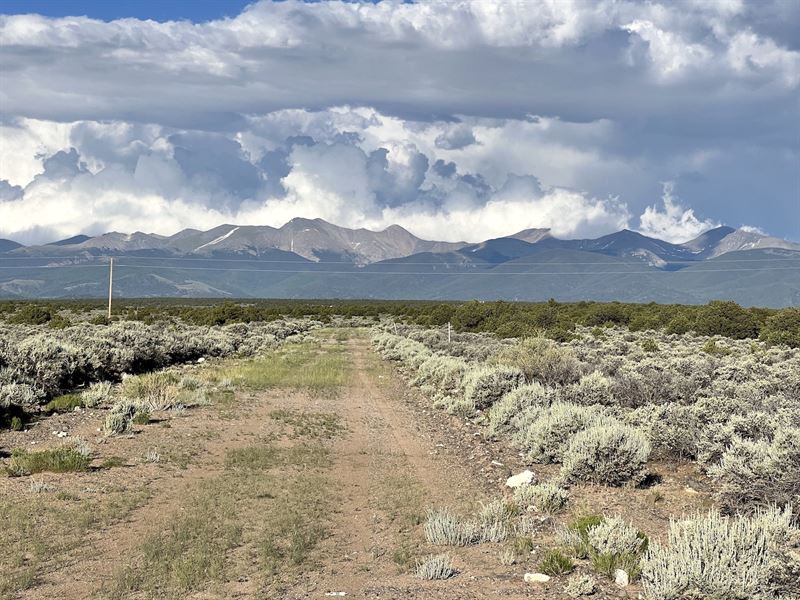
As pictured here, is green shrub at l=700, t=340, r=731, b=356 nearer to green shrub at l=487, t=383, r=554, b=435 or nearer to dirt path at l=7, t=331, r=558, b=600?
dirt path at l=7, t=331, r=558, b=600

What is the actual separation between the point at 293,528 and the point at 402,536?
1.54 m

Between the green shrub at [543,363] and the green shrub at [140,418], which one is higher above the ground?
the green shrub at [543,363]

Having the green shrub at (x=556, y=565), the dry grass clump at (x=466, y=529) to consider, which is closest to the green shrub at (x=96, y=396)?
the dry grass clump at (x=466, y=529)

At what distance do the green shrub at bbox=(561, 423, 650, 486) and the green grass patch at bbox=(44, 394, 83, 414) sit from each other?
13.1 m

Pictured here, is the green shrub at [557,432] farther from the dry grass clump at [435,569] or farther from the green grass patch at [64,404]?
the green grass patch at [64,404]

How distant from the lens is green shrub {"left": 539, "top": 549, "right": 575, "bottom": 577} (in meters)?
7.52

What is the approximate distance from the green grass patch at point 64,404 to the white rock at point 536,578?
1423cm

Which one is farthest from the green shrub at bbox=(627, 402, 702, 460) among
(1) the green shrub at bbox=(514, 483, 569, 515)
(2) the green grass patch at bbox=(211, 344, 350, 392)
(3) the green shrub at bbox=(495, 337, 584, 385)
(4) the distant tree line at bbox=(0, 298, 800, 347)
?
(4) the distant tree line at bbox=(0, 298, 800, 347)

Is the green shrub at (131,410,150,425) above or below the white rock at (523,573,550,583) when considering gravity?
below

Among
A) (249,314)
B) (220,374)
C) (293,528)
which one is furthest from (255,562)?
(249,314)

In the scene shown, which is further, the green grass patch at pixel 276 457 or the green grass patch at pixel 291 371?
the green grass patch at pixel 291 371

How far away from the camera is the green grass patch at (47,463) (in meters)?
11.6

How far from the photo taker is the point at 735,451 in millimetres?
10414

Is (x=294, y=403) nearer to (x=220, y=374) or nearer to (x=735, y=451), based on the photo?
(x=220, y=374)
